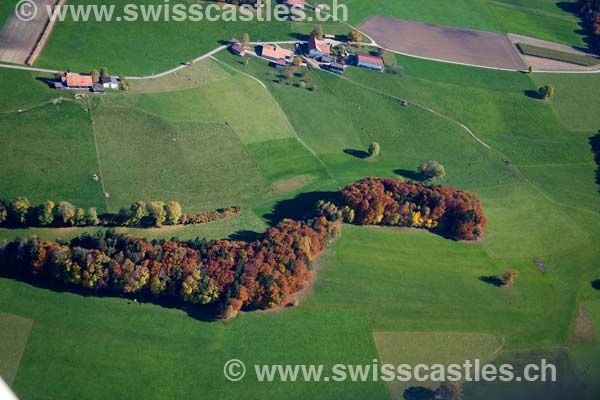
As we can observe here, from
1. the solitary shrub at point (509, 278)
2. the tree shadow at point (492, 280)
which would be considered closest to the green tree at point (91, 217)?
the tree shadow at point (492, 280)

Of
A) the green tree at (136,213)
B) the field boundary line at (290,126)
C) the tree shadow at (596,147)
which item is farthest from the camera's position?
the tree shadow at (596,147)

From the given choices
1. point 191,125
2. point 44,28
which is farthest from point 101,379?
point 44,28

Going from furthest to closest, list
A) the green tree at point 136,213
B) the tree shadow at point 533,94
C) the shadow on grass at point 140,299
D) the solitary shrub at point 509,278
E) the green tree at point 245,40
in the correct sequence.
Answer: the tree shadow at point 533,94, the green tree at point 245,40, the solitary shrub at point 509,278, the green tree at point 136,213, the shadow on grass at point 140,299

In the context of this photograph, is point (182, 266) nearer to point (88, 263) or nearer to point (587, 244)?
point (88, 263)

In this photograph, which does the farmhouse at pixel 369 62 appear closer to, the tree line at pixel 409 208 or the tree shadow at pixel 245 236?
the tree line at pixel 409 208

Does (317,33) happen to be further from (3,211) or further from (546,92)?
(3,211)

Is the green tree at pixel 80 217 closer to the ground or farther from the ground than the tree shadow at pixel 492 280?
farther from the ground
